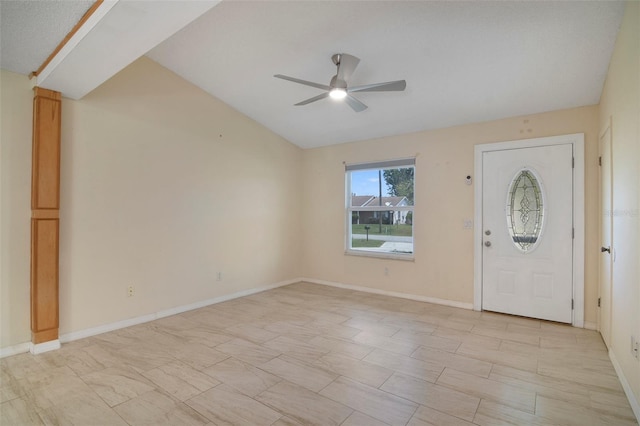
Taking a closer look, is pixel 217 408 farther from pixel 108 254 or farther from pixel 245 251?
pixel 245 251

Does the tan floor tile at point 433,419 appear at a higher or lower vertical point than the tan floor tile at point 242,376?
higher

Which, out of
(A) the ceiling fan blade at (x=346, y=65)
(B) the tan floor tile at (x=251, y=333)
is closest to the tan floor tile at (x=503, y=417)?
(B) the tan floor tile at (x=251, y=333)

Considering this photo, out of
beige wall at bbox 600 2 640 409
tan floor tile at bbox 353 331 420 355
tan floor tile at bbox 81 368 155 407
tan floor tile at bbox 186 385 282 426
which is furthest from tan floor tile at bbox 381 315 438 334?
tan floor tile at bbox 81 368 155 407

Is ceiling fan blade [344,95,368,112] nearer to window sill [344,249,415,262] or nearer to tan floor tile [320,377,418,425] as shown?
window sill [344,249,415,262]

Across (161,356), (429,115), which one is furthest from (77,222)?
(429,115)

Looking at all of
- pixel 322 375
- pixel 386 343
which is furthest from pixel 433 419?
pixel 386 343

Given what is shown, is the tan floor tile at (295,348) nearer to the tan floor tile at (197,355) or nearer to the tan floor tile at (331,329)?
the tan floor tile at (331,329)

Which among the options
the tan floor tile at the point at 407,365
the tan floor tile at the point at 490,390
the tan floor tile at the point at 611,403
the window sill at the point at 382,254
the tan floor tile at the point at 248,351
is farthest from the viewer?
the window sill at the point at 382,254

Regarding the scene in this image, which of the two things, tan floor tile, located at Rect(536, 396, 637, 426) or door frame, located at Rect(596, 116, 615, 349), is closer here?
tan floor tile, located at Rect(536, 396, 637, 426)

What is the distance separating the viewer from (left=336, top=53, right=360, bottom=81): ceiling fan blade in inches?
117

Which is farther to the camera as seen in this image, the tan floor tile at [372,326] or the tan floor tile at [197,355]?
the tan floor tile at [372,326]

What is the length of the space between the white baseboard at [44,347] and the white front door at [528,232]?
4662 millimetres

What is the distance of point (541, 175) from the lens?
12.1 ft

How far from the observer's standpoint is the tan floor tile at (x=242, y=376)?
87.9 inches
